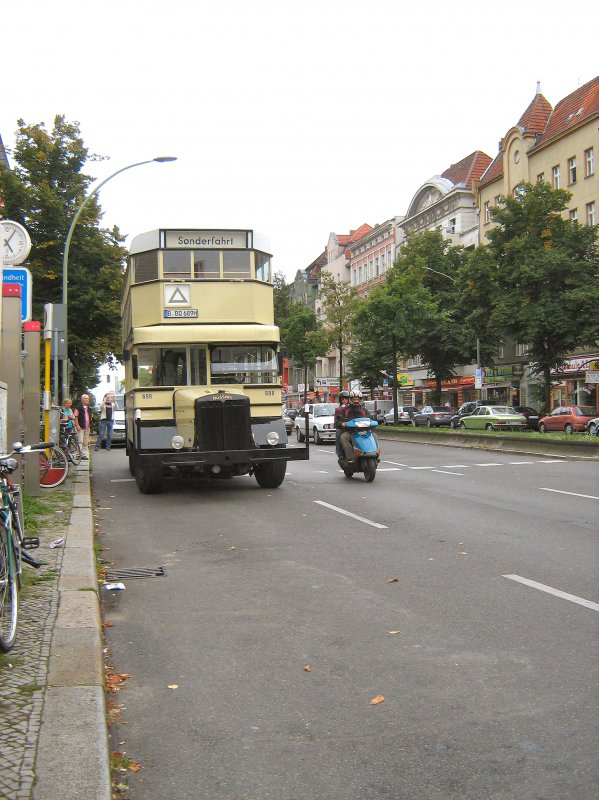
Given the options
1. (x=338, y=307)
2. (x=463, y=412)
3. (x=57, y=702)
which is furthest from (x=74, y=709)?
(x=338, y=307)

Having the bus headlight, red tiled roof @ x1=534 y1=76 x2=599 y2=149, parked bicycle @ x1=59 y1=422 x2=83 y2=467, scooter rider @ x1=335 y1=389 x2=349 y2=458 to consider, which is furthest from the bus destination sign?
red tiled roof @ x1=534 y1=76 x2=599 y2=149

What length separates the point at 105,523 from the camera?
1134cm

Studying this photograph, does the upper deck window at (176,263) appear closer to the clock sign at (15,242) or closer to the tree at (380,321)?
the clock sign at (15,242)

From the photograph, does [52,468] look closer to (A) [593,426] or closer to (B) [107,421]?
(B) [107,421]

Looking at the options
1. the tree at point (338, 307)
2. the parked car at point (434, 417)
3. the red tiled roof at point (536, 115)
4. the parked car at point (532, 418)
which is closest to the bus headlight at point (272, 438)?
the parked car at point (532, 418)

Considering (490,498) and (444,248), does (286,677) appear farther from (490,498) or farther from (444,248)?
(444,248)

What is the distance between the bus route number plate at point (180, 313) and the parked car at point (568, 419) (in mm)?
25320

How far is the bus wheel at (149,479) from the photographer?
14195 mm

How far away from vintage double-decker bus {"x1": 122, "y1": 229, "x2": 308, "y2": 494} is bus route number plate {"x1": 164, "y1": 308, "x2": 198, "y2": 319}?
0.02 metres

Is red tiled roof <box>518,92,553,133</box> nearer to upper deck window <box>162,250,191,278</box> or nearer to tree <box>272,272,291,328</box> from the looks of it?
upper deck window <box>162,250,191,278</box>

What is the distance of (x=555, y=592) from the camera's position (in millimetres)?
6699

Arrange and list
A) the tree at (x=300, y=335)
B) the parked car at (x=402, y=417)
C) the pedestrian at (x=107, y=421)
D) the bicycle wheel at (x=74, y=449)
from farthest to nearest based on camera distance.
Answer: the tree at (x=300, y=335) → the parked car at (x=402, y=417) → the pedestrian at (x=107, y=421) → the bicycle wheel at (x=74, y=449)

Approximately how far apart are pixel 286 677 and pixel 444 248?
2097 inches

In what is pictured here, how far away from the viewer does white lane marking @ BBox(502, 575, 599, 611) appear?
6.29m
